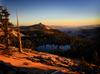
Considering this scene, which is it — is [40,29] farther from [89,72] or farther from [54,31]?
Result: [89,72]

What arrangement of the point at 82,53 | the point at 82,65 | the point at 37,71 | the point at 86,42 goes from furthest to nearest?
the point at 86,42, the point at 82,53, the point at 82,65, the point at 37,71

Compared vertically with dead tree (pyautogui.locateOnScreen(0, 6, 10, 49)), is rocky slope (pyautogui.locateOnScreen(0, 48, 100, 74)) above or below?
below

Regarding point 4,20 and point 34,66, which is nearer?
point 34,66

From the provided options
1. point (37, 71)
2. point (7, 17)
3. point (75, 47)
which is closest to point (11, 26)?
point (7, 17)

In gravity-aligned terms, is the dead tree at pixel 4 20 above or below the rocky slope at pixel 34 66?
above

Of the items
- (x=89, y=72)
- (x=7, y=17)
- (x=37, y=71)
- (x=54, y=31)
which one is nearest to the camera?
(x=37, y=71)

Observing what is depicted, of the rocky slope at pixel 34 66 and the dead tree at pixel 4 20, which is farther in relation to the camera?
the dead tree at pixel 4 20

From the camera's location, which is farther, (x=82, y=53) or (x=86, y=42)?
(x=86, y=42)

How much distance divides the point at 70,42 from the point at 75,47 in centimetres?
830

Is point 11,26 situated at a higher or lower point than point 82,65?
higher

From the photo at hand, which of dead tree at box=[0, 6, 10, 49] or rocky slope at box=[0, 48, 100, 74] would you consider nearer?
rocky slope at box=[0, 48, 100, 74]

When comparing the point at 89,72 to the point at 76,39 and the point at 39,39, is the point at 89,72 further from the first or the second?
the point at 39,39

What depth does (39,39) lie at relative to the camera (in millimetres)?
76812

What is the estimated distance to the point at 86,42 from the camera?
63875 millimetres
